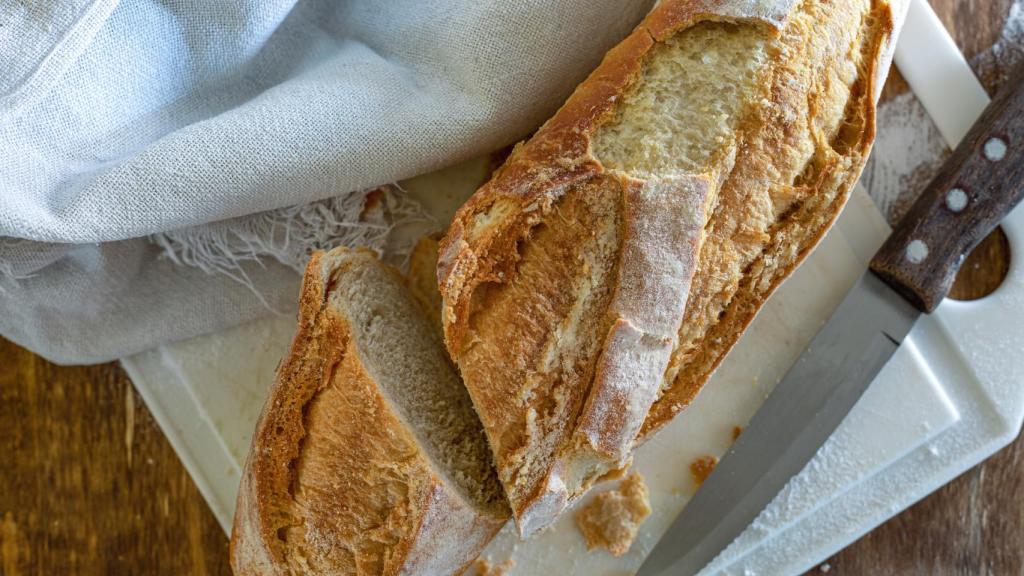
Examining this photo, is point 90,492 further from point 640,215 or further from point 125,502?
point 640,215

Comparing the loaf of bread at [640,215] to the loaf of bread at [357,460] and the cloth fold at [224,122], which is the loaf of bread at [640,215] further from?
the cloth fold at [224,122]

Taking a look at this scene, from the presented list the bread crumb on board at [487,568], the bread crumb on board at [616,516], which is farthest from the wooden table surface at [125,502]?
the bread crumb on board at [487,568]

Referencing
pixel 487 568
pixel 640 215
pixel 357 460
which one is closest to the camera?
pixel 640 215

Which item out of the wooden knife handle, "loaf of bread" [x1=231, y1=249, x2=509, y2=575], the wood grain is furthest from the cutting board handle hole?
the wood grain

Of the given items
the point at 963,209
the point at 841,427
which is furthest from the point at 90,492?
the point at 963,209

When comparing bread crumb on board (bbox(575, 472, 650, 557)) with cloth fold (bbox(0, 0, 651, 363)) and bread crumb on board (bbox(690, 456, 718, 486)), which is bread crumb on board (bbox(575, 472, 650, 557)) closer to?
bread crumb on board (bbox(690, 456, 718, 486))
